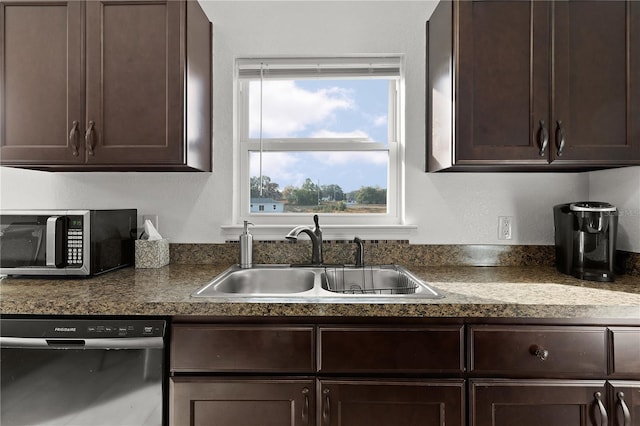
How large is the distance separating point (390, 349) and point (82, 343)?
103 cm

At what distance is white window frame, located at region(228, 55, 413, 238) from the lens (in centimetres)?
196

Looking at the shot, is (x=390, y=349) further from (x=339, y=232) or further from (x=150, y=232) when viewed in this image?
(x=150, y=232)

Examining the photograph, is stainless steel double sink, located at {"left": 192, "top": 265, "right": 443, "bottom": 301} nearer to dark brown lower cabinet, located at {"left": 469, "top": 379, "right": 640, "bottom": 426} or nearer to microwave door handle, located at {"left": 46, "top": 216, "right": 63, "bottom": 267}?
dark brown lower cabinet, located at {"left": 469, "top": 379, "right": 640, "bottom": 426}

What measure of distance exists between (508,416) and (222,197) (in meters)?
1.60

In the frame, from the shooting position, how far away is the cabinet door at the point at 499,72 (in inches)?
58.4

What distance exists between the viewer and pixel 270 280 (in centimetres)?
178

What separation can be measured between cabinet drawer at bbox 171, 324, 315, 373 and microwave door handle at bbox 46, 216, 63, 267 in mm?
769

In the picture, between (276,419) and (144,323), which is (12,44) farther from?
(276,419)

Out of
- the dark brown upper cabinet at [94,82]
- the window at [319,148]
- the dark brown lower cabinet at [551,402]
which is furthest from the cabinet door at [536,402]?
the dark brown upper cabinet at [94,82]

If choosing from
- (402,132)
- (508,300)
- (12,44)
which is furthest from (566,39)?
(12,44)

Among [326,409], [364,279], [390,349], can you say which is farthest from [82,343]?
[364,279]

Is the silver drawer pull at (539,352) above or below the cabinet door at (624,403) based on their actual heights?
above

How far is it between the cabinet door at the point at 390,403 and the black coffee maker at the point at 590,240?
0.83m

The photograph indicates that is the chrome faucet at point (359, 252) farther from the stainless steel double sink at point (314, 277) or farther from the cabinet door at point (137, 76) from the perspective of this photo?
the cabinet door at point (137, 76)
